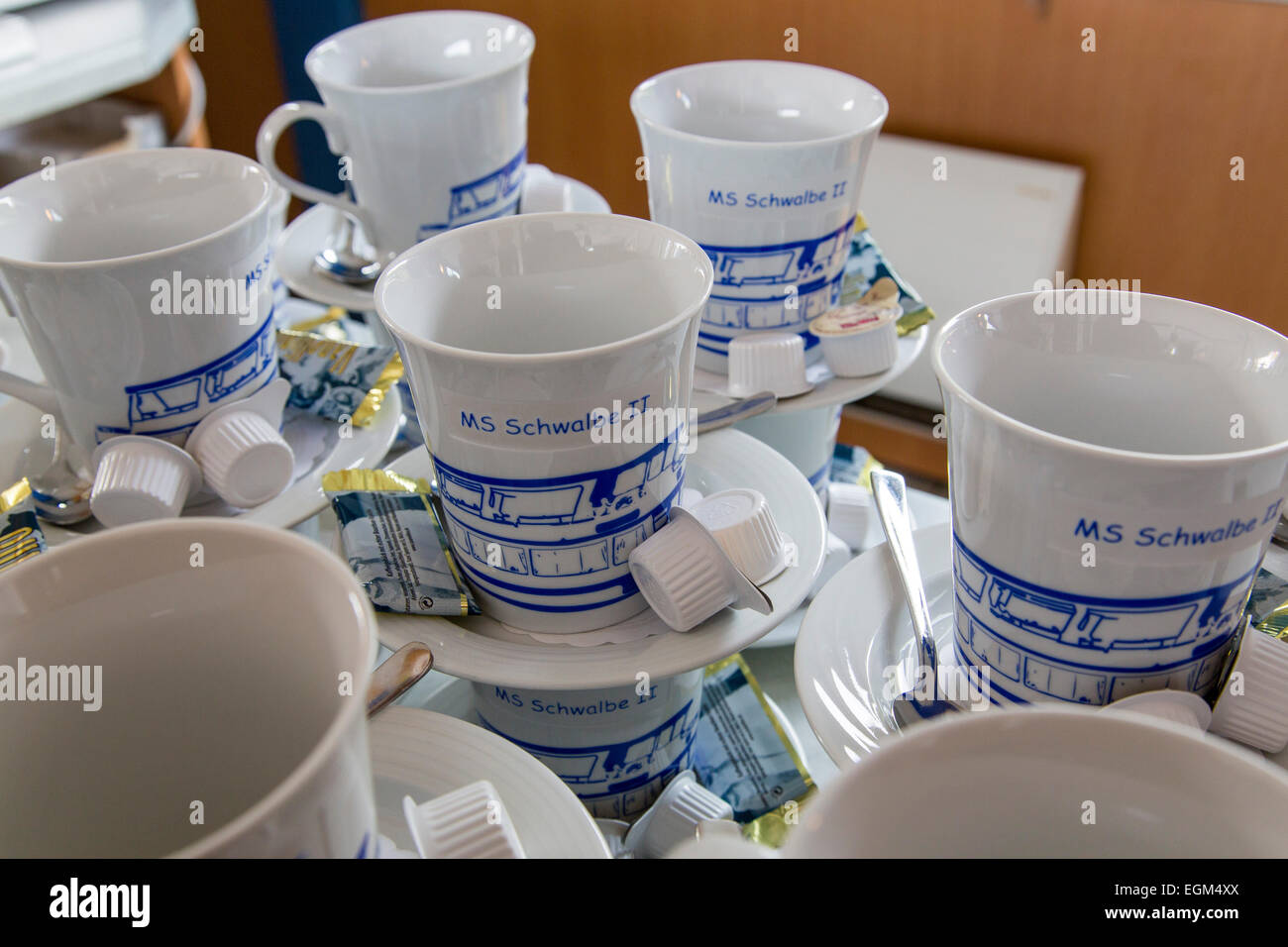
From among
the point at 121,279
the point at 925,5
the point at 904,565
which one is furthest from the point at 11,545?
the point at 925,5

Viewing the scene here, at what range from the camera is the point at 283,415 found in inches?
26.0

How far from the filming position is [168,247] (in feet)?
2.05

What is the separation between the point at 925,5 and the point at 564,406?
1.06 m

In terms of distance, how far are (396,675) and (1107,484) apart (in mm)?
303

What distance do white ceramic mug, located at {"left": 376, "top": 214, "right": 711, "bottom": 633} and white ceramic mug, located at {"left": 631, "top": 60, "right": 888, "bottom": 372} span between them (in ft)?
0.40

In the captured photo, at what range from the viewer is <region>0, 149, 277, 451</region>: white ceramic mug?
540mm

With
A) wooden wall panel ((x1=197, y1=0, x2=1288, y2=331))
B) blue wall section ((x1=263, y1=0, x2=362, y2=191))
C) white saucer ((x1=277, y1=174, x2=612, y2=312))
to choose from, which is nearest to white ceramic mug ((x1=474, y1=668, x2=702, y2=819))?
white saucer ((x1=277, y1=174, x2=612, y2=312))

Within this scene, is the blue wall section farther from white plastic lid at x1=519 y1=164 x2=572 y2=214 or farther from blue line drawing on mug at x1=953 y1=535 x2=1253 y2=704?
blue line drawing on mug at x1=953 y1=535 x2=1253 y2=704

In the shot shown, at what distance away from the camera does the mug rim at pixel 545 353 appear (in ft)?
1.41

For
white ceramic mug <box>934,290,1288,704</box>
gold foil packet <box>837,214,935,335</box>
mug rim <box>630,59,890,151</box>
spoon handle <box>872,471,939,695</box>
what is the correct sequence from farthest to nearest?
gold foil packet <box>837,214,935,335</box>, mug rim <box>630,59,890,151</box>, spoon handle <box>872,471,939,695</box>, white ceramic mug <box>934,290,1288,704</box>

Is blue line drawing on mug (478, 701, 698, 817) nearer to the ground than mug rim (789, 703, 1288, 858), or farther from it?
nearer to the ground

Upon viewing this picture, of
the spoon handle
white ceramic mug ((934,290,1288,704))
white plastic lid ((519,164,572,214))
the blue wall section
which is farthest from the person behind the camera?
the blue wall section

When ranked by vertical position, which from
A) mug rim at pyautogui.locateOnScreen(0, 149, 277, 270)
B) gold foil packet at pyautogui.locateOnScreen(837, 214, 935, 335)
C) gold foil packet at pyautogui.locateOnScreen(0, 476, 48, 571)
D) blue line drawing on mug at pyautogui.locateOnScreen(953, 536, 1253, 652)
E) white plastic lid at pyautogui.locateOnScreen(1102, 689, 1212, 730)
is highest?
mug rim at pyautogui.locateOnScreen(0, 149, 277, 270)

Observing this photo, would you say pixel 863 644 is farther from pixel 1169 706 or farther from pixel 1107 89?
pixel 1107 89
